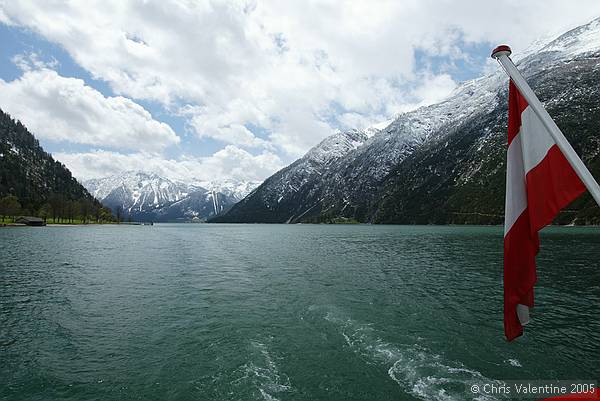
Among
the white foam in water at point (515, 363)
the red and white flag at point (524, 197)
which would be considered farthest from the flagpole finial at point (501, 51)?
the white foam in water at point (515, 363)

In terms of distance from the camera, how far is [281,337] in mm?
26859

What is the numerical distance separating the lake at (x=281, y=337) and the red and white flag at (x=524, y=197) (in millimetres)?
11047

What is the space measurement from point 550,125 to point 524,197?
7.46ft

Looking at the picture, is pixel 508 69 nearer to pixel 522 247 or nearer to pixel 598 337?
pixel 522 247

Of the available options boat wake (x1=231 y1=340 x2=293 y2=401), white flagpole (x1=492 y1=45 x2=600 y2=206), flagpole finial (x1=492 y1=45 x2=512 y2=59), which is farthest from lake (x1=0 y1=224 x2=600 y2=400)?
flagpole finial (x1=492 y1=45 x2=512 y2=59)

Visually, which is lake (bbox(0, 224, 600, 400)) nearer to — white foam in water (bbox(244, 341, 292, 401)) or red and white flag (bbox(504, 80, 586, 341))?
white foam in water (bbox(244, 341, 292, 401))

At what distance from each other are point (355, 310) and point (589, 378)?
18.2m

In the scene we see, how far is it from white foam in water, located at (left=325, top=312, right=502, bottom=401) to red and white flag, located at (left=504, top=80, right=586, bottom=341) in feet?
35.6

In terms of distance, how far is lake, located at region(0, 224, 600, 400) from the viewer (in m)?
19.2

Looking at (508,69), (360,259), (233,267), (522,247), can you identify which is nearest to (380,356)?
(522,247)

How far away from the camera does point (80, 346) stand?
80.6 feet

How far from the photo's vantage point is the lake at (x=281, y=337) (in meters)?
19.2

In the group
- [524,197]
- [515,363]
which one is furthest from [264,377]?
[524,197]

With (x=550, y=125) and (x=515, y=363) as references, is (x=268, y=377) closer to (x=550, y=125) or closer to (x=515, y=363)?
(x=515, y=363)
